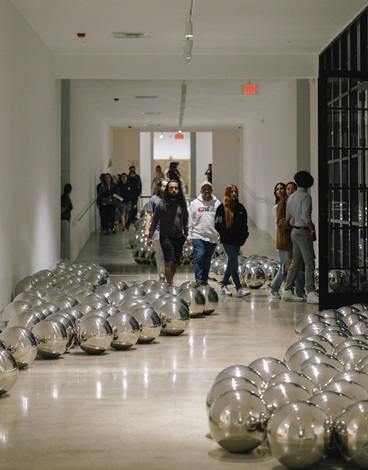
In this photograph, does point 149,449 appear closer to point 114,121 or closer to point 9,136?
point 9,136

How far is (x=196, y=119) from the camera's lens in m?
32.5

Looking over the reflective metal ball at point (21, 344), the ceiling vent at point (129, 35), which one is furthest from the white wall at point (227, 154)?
the reflective metal ball at point (21, 344)

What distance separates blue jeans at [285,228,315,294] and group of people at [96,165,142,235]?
13.7 metres

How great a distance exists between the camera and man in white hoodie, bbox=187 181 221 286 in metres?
13.4

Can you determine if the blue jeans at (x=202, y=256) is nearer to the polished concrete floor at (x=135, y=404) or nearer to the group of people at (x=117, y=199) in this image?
the polished concrete floor at (x=135, y=404)

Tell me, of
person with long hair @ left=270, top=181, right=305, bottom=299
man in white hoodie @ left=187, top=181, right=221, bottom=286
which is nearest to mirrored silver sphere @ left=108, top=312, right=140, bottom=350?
man in white hoodie @ left=187, top=181, right=221, bottom=286

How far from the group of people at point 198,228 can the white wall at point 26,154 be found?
6.20ft

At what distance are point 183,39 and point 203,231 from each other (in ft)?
12.3

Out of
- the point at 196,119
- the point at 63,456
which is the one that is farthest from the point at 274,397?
the point at 196,119

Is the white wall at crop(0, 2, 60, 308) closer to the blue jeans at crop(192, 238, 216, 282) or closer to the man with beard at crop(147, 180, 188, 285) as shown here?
the man with beard at crop(147, 180, 188, 285)

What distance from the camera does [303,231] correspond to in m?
12.5

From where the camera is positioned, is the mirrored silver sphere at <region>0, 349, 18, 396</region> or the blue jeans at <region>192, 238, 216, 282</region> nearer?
the mirrored silver sphere at <region>0, 349, 18, 396</region>

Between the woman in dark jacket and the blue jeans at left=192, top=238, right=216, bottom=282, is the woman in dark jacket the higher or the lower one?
the higher one

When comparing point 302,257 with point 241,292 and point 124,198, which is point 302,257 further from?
point 124,198
